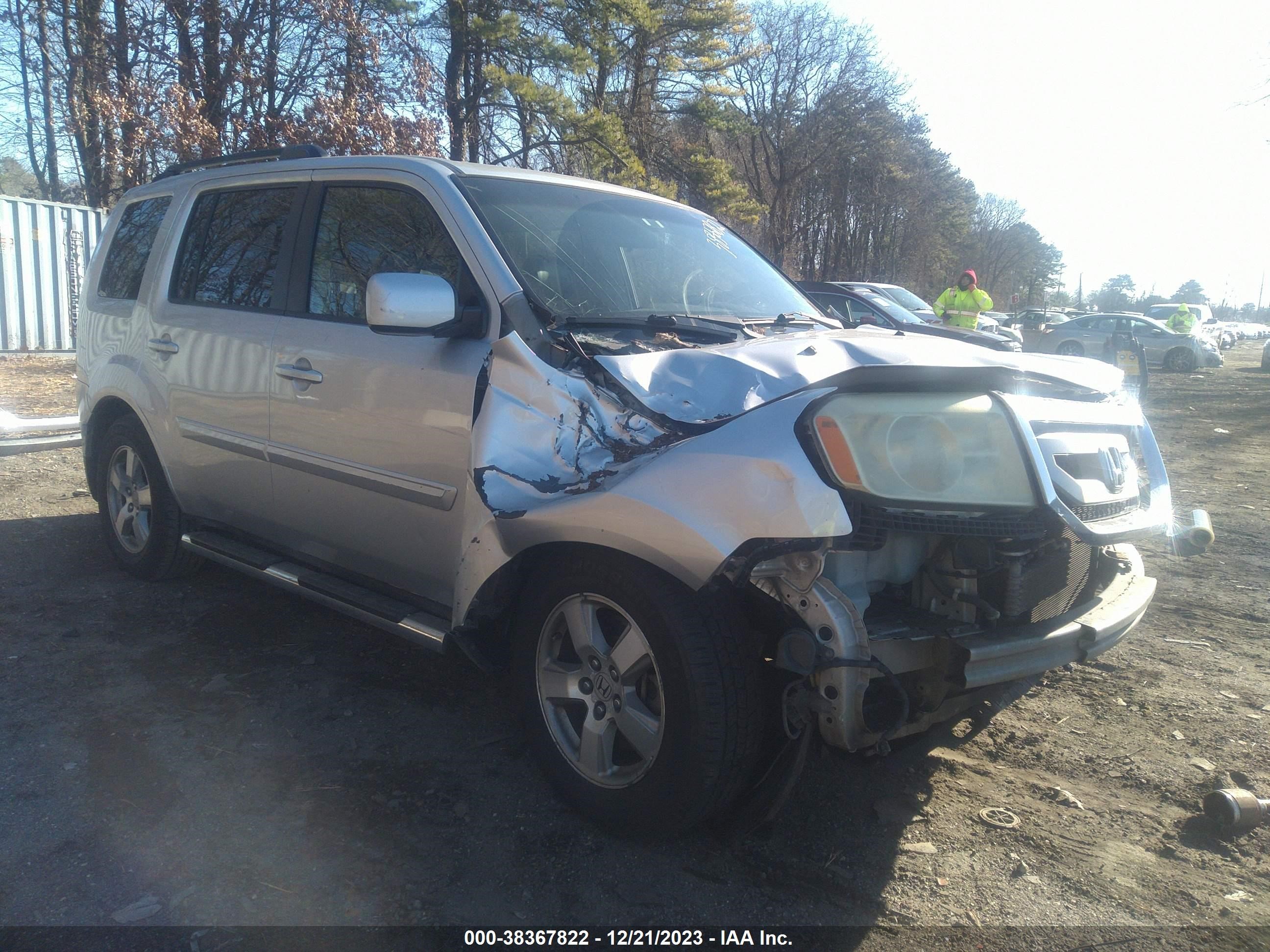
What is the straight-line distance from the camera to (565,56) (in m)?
20.0

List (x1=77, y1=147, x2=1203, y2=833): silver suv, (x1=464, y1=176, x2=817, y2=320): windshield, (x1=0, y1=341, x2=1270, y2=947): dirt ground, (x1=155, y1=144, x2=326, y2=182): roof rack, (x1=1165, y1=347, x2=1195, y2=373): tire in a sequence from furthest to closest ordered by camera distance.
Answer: (x1=1165, y1=347, x2=1195, y2=373): tire → (x1=155, y1=144, x2=326, y2=182): roof rack → (x1=464, y1=176, x2=817, y2=320): windshield → (x1=0, y1=341, x2=1270, y2=947): dirt ground → (x1=77, y1=147, x2=1203, y2=833): silver suv

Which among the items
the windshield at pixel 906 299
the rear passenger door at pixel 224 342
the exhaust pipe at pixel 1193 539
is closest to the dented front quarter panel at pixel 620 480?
the rear passenger door at pixel 224 342

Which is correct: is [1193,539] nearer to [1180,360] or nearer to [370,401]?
[370,401]

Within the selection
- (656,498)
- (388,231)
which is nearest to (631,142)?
(388,231)

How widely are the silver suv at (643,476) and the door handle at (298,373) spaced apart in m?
0.02

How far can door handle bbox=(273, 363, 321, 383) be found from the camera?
138 inches

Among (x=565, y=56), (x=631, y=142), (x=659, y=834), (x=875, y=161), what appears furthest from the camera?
(x=875, y=161)

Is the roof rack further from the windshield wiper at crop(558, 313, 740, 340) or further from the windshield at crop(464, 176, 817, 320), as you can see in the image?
the windshield wiper at crop(558, 313, 740, 340)

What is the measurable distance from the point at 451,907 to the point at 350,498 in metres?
1.57

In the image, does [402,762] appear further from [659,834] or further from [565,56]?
[565,56]

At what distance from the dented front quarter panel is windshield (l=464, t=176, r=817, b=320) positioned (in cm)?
A: 42

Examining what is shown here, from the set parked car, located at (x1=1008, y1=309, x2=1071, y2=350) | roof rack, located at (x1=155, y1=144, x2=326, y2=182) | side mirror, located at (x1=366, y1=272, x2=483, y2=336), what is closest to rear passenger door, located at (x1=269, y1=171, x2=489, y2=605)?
side mirror, located at (x1=366, y1=272, x2=483, y2=336)

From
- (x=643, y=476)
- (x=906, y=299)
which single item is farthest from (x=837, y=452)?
(x=906, y=299)

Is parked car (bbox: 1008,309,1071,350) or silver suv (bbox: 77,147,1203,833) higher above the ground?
parked car (bbox: 1008,309,1071,350)
